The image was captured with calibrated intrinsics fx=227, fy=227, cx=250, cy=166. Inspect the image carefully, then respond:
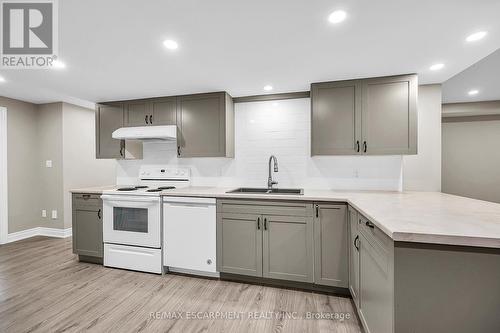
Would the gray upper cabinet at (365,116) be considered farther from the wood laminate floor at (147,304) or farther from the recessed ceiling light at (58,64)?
the recessed ceiling light at (58,64)

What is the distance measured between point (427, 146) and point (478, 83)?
1536 millimetres

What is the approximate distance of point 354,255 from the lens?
1.95 metres

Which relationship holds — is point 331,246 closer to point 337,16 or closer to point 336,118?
point 336,118

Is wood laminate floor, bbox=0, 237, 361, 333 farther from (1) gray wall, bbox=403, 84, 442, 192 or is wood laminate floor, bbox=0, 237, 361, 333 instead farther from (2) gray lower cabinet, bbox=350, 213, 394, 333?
(1) gray wall, bbox=403, 84, 442, 192

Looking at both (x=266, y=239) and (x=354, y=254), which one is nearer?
(x=354, y=254)

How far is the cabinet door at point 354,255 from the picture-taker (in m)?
1.86

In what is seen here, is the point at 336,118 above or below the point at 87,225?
above

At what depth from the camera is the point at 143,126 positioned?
3.21m

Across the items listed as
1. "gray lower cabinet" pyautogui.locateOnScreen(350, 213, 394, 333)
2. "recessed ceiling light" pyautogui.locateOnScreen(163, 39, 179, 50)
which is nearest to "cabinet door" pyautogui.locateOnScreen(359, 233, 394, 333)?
"gray lower cabinet" pyautogui.locateOnScreen(350, 213, 394, 333)

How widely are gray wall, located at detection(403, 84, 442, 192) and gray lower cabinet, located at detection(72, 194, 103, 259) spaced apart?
383cm

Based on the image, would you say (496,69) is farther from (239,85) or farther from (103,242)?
(103,242)

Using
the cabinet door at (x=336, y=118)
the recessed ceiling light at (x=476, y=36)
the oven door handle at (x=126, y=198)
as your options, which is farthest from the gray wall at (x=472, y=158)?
the oven door handle at (x=126, y=198)

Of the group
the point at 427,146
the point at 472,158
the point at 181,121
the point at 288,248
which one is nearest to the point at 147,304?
the point at 288,248

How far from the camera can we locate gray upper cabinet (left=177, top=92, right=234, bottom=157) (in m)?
2.94
